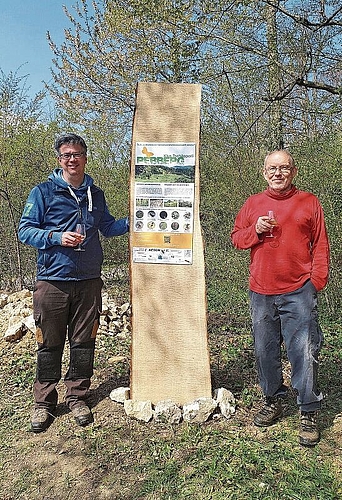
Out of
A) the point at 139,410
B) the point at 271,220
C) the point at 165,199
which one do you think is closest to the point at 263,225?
the point at 271,220

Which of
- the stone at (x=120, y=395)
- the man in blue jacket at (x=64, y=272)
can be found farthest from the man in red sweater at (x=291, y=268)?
the stone at (x=120, y=395)

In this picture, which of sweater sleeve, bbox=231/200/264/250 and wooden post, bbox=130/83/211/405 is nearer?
sweater sleeve, bbox=231/200/264/250

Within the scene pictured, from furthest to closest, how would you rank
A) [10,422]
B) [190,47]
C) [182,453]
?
1. [190,47]
2. [10,422]
3. [182,453]

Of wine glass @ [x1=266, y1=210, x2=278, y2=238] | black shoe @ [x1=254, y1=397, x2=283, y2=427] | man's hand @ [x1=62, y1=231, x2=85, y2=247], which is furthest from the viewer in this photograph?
black shoe @ [x1=254, y1=397, x2=283, y2=427]

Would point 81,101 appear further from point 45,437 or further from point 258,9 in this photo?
point 45,437

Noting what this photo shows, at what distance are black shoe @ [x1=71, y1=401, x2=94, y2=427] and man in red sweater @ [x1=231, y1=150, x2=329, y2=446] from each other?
144 centimetres

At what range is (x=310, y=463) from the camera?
10.3 ft

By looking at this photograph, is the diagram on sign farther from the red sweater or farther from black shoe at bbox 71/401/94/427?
black shoe at bbox 71/401/94/427

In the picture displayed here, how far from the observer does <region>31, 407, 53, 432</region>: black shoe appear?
3.73m

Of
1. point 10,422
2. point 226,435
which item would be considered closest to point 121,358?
point 10,422

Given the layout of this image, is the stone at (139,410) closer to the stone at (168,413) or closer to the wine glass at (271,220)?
the stone at (168,413)

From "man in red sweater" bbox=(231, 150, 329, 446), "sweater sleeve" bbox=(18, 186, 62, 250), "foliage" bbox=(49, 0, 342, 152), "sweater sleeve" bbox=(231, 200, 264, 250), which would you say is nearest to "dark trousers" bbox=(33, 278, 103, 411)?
"sweater sleeve" bbox=(18, 186, 62, 250)

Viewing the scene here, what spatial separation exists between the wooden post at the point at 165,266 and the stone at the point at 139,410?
8cm

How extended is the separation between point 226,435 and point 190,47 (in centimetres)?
450
